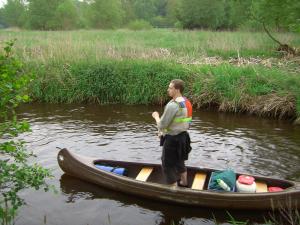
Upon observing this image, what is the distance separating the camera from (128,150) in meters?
9.86

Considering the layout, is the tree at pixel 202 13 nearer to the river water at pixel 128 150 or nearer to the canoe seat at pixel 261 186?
the river water at pixel 128 150

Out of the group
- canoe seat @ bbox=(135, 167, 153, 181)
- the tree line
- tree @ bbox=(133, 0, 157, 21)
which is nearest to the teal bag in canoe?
canoe seat @ bbox=(135, 167, 153, 181)

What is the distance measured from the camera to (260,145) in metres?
10.2

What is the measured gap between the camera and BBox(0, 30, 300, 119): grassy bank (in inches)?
512

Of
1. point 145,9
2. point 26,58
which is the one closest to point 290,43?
point 26,58

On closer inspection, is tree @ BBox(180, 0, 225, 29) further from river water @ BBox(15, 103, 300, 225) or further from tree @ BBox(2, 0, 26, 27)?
tree @ BBox(2, 0, 26, 27)

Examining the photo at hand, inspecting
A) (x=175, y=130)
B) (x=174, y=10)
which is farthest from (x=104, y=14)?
(x=175, y=130)

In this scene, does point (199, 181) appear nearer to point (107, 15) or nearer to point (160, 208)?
point (160, 208)

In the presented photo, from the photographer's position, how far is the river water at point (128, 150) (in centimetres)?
668

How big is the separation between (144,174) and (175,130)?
56.2 inches

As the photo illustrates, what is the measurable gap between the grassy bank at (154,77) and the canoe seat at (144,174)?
616cm

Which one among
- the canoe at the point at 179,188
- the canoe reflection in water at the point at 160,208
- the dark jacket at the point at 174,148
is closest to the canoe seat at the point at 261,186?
the canoe at the point at 179,188

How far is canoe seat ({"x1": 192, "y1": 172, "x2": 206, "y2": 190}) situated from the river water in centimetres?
41

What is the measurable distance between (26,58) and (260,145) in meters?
10.2
